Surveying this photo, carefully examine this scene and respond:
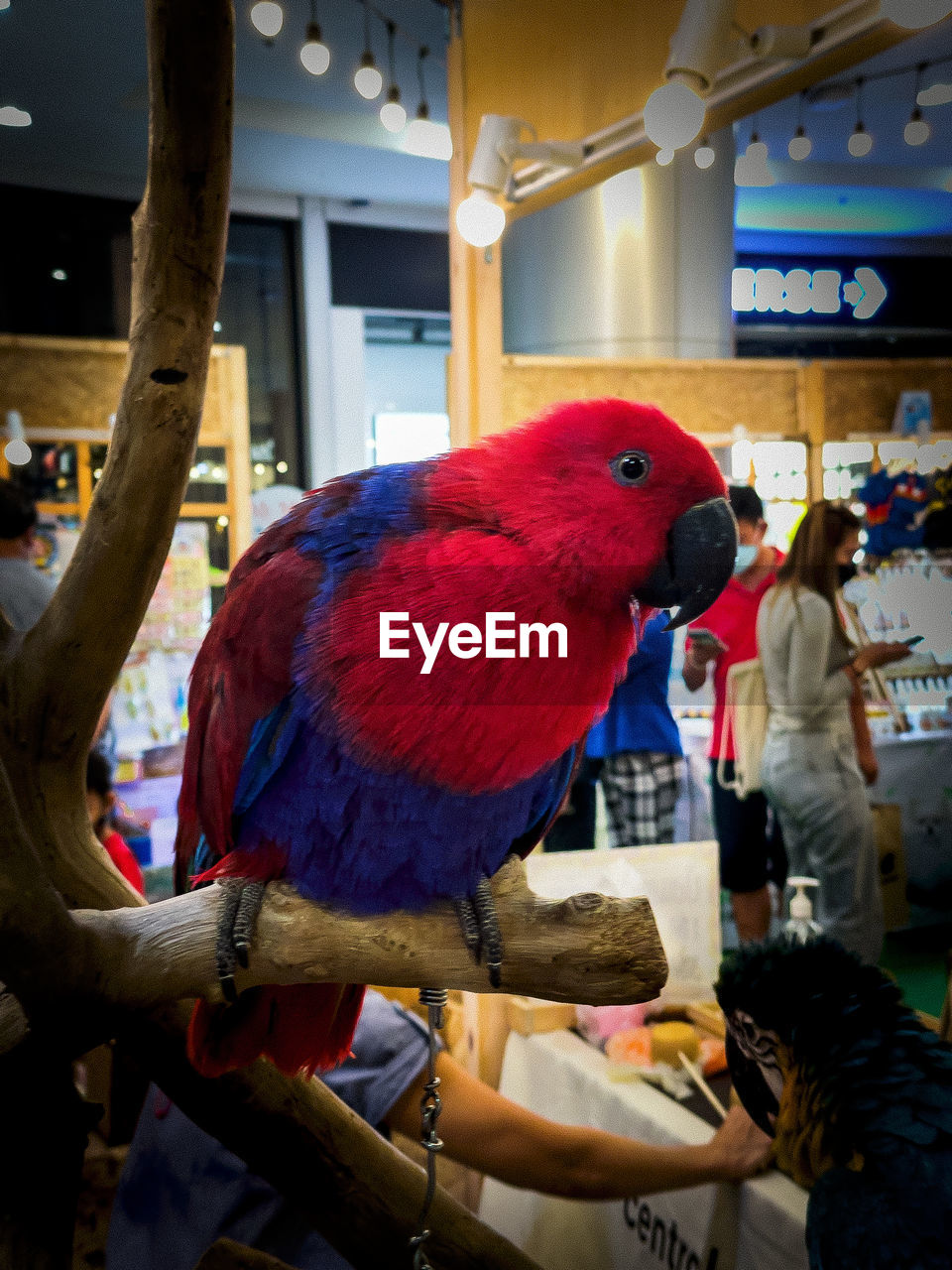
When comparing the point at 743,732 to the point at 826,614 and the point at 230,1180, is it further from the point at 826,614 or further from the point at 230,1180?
the point at 230,1180

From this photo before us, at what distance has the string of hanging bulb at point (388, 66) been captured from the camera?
4.77ft

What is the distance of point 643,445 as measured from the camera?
0.48 metres

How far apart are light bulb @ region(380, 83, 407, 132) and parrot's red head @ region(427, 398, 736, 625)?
1349 mm

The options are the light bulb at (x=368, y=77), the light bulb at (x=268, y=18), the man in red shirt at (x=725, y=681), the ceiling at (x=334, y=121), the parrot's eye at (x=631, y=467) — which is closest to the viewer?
the parrot's eye at (x=631, y=467)

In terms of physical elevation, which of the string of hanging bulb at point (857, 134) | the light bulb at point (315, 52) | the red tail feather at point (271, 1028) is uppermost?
the light bulb at point (315, 52)

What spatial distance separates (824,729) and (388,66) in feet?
4.64

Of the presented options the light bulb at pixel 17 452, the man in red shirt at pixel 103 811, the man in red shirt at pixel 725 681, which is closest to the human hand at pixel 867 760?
the man in red shirt at pixel 725 681

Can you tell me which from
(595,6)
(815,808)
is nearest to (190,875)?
(815,808)

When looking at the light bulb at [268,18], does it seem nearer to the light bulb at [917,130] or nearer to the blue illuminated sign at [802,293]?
the blue illuminated sign at [802,293]

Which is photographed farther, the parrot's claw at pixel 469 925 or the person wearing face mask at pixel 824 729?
the person wearing face mask at pixel 824 729

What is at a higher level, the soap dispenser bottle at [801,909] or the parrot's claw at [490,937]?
the parrot's claw at [490,937]

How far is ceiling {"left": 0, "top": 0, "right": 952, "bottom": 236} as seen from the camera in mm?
1060

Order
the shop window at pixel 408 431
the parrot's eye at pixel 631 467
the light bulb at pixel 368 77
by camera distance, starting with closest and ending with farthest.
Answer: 1. the parrot's eye at pixel 631 467
2. the shop window at pixel 408 431
3. the light bulb at pixel 368 77

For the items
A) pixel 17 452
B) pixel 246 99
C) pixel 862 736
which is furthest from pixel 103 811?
pixel 246 99
